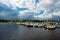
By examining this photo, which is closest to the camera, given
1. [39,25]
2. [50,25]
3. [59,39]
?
[59,39]

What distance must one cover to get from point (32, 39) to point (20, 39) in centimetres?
50

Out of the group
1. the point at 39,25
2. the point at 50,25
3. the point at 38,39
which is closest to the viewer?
the point at 38,39

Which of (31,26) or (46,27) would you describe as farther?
(31,26)

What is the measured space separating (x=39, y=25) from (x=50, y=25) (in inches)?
58.2

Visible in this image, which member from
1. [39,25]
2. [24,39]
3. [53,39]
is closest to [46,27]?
[39,25]

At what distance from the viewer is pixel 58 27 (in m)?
12.0

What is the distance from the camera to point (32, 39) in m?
6.43

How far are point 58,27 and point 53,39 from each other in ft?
17.1

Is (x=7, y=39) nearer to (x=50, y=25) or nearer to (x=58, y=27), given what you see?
(x=50, y=25)

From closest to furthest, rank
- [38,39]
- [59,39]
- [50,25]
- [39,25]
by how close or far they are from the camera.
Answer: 1. [38,39]
2. [59,39]
3. [50,25]
4. [39,25]

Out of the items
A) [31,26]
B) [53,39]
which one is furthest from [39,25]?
[53,39]

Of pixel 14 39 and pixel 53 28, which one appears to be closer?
pixel 14 39

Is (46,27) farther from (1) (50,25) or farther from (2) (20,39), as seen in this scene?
Answer: (2) (20,39)

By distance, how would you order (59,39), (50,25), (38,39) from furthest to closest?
(50,25)
(59,39)
(38,39)
